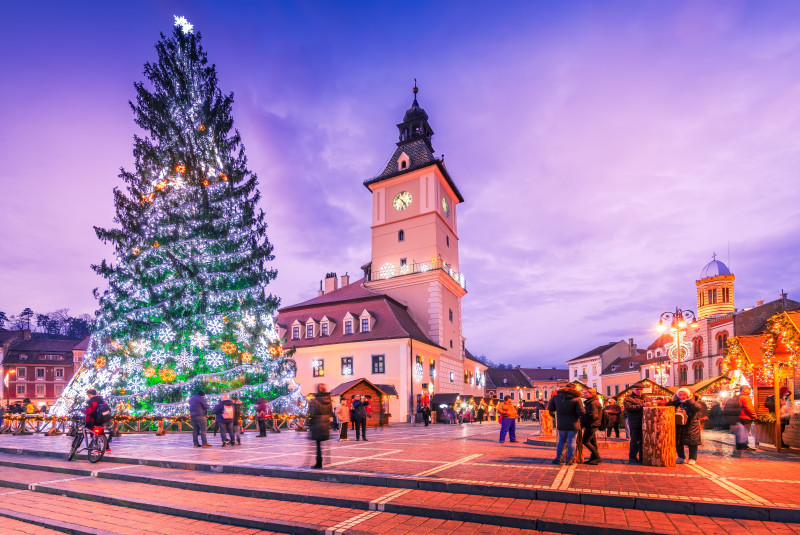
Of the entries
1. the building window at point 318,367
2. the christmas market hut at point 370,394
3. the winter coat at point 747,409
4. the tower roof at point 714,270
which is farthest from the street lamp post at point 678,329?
the tower roof at point 714,270

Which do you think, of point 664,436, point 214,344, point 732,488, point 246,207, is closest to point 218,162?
point 246,207

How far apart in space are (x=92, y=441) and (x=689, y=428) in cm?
1346

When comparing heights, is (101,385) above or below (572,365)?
above

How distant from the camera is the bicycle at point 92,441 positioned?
11.9 m

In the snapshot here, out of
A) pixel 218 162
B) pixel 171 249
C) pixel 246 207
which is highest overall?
pixel 218 162

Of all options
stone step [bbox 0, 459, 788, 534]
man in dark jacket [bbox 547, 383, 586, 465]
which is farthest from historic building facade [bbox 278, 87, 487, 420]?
stone step [bbox 0, 459, 788, 534]

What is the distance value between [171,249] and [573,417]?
17.7 metres

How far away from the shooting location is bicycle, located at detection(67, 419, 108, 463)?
38.9 ft

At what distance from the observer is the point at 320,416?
1045cm

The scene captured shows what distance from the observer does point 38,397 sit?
2980 inches

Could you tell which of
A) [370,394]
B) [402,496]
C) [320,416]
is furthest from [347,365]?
[402,496]

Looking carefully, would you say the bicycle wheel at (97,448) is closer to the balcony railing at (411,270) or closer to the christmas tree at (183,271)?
the christmas tree at (183,271)

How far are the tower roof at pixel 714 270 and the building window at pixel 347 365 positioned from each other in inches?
2061

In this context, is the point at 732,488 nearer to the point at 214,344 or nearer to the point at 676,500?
the point at 676,500
